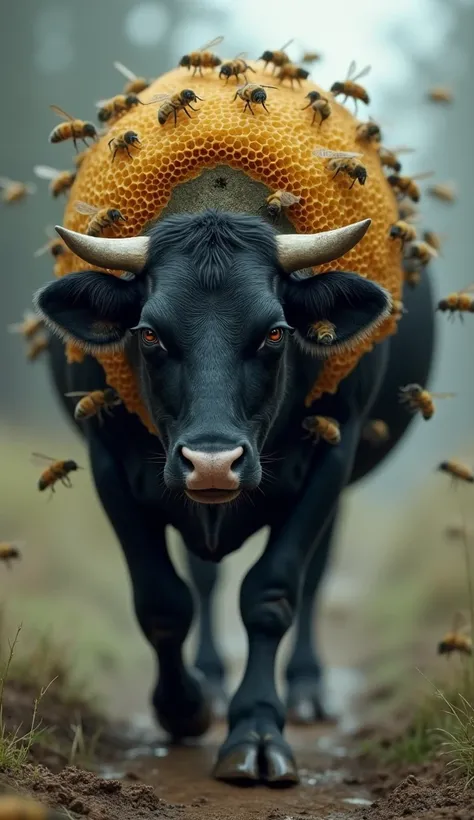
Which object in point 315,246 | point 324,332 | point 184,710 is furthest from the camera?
point 184,710

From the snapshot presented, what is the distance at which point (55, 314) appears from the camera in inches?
196

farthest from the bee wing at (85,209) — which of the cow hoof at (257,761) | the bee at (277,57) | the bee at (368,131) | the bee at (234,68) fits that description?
the cow hoof at (257,761)

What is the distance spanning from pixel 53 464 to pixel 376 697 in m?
3.66

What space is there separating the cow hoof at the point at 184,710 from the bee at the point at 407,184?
2.75 metres

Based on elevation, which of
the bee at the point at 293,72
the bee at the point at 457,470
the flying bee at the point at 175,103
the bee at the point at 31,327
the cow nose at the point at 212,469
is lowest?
the cow nose at the point at 212,469

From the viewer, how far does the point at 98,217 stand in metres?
5.12

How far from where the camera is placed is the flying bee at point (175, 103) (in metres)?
5.09

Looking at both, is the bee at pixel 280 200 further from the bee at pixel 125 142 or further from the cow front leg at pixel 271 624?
the cow front leg at pixel 271 624

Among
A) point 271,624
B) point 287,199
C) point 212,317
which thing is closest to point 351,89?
point 287,199

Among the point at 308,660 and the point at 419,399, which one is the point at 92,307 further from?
the point at 308,660

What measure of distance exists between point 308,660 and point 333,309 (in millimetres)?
3666

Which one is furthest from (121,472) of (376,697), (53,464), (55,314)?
(376,697)

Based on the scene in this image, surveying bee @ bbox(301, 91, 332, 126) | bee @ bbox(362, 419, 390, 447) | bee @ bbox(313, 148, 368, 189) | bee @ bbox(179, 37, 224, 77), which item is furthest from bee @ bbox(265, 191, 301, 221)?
bee @ bbox(362, 419, 390, 447)

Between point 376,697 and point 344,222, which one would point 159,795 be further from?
point 376,697
